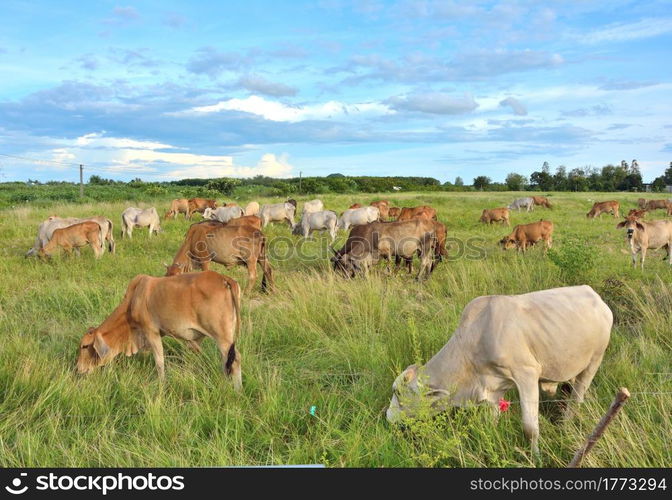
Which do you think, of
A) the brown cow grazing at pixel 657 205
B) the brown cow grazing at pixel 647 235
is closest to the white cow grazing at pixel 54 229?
the brown cow grazing at pixel 647 235

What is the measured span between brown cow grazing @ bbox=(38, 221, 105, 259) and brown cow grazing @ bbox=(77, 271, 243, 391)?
32.2ft

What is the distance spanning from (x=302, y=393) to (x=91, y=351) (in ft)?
7.96

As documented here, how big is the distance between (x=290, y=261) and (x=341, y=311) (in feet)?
24.8

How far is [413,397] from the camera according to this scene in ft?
13.1

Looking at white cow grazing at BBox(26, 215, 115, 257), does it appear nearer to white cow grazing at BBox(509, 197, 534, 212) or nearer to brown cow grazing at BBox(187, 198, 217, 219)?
brown cow grazing at BBox(187, 198, 217, 219)

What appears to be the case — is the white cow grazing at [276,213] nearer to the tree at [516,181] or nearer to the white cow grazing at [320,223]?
the white cow grazing at [320,223]

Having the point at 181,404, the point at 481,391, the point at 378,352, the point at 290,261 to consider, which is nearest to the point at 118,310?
the point at 181,404

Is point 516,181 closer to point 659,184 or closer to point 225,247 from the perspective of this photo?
point 659,184

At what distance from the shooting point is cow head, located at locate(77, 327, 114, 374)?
5473mm

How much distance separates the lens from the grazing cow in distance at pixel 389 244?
1193 cm

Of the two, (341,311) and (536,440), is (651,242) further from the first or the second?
(536,440)

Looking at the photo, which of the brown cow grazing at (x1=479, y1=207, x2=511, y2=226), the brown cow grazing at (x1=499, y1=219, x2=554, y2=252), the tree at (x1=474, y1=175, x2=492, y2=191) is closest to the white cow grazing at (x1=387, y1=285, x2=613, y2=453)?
the brown cow grazing at (x1=499, y1=219, x2=554, y2=252)

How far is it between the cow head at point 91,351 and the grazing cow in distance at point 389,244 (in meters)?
6.81

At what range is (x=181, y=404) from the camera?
4.72m
